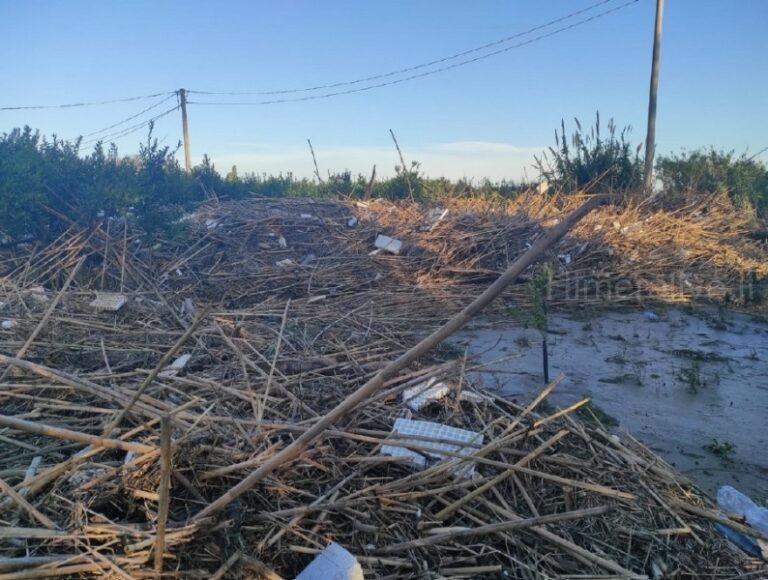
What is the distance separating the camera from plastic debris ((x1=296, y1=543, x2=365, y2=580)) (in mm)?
2225

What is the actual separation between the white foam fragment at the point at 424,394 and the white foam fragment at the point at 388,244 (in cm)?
609

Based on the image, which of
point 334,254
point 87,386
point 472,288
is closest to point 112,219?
point 334,254

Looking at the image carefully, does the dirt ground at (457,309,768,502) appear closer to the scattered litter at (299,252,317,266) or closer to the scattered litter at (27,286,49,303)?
the scattered litter at (299,252,317,266)

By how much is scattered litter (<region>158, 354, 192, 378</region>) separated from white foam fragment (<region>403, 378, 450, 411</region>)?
71.0 inches

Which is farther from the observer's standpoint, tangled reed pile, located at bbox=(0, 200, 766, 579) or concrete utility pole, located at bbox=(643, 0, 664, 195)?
concrete utility pole, located at bbox=(643, 0, 664, 195)

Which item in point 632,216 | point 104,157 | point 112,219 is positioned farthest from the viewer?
point 632,216

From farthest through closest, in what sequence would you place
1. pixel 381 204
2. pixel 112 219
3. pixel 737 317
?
pixel 381 204
pixel 112 219
pixel 737 317

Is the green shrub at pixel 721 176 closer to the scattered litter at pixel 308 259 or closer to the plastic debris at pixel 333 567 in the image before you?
the scattered litter at pixel 308 259

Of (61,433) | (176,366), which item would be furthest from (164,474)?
(176,366)

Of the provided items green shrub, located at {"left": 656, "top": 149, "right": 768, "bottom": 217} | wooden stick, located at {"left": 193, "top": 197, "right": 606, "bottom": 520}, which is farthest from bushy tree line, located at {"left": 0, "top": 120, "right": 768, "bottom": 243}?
wooden stick, located at {"left": 193, "top": 197, "right": 606, "bottom": 520}

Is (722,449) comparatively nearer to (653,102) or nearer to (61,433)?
(61,433)

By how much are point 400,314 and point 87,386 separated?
4375 mm

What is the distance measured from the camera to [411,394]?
154 inches

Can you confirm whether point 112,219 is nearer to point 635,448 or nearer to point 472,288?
point 472,288
